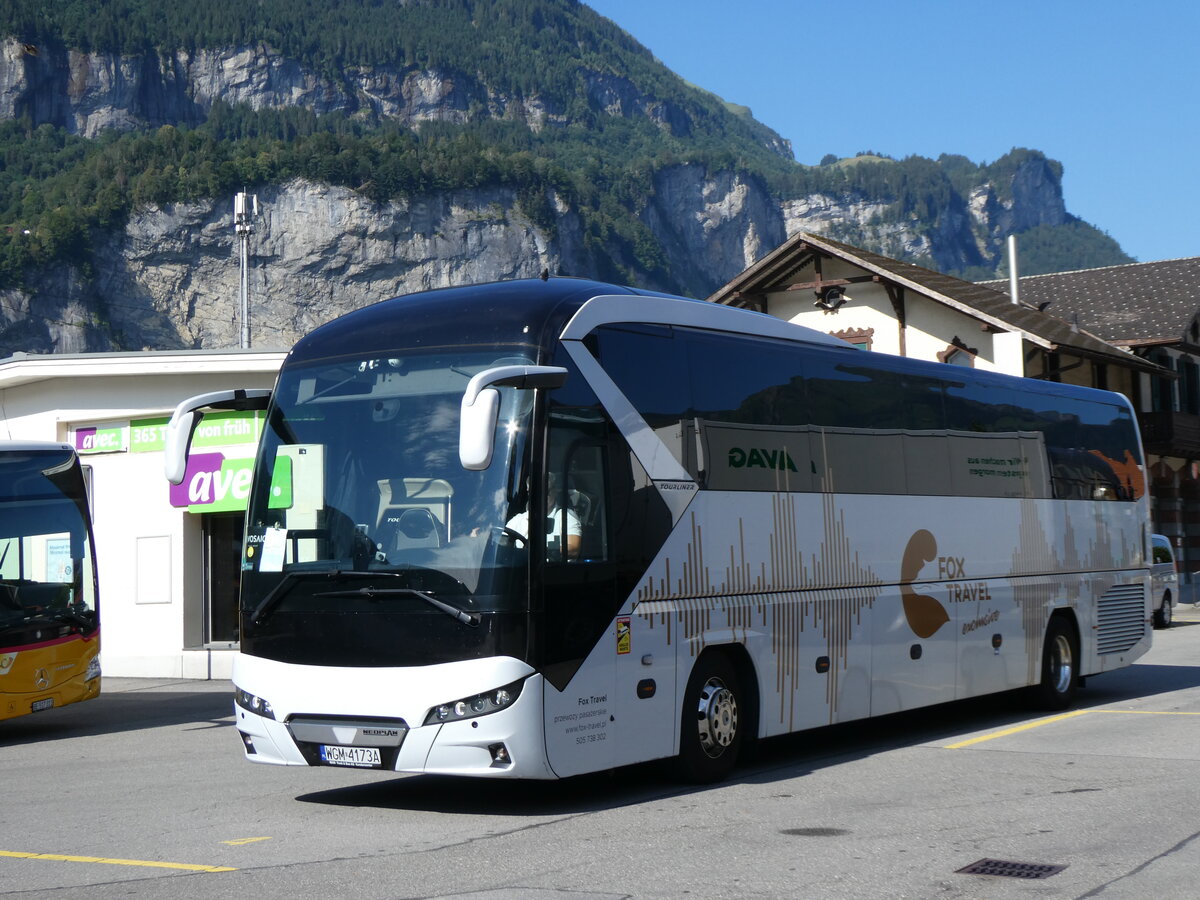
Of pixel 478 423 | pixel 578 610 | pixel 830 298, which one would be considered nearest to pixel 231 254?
pixel 830 298

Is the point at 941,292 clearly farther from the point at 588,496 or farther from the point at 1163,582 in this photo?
the point at 588,496

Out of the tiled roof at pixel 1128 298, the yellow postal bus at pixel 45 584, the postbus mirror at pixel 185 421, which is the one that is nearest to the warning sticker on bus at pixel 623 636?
the postbus mirror at pixel 185 421

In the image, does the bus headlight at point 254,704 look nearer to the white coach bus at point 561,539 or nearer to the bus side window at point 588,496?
the white coach bus at point 561,539

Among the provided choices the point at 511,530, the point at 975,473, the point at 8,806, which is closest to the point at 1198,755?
the point at 975,473

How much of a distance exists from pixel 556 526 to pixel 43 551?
8.21 m

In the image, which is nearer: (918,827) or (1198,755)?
(918,827)

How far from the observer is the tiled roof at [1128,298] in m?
42.3

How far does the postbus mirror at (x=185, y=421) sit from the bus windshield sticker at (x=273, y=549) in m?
0.68

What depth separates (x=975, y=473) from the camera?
13148mm

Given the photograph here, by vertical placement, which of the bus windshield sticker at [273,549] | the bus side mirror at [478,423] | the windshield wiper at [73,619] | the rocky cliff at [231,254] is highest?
the rocky cliff at [231,254]

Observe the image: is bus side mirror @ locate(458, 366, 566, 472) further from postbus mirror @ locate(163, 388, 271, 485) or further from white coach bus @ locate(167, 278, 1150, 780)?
postbus mirror @ locate(163, 388, 271, 485)

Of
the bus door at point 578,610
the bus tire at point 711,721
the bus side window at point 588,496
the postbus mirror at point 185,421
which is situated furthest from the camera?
the bus tire at point 711,721

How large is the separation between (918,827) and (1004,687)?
5786mm

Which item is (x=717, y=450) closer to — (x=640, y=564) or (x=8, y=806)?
(x=640, y=564)
